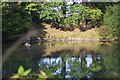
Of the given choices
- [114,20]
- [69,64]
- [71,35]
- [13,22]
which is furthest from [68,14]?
[69,64]

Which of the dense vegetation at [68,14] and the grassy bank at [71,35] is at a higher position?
the dense vegetation at [68,14]

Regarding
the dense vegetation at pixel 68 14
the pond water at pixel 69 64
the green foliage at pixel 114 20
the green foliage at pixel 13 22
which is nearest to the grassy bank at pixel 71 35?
the dense vegetation at pixel 68 14

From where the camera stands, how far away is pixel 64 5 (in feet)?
56.0

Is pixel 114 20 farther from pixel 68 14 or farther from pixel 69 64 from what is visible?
pixel 69 64

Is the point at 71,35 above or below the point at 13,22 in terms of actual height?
below

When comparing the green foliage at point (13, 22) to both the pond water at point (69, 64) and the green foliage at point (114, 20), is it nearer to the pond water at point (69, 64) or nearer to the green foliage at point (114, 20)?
the green foliage at point (114, 20)

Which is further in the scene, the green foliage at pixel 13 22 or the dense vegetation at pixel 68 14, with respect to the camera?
the dense vegetation at pixel 68 14

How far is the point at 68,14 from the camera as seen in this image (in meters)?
17.2

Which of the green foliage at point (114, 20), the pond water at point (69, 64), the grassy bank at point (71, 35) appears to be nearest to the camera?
the pond water at point (69, 64)

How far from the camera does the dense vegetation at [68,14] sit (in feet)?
49.8

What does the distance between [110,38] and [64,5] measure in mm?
3580

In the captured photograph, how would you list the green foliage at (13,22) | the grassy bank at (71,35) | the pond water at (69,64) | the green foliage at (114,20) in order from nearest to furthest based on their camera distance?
the pond water at (69,64) < the green foliage at (13,22) < the green foliage at (114,20) < the grassy bank at (71,35)

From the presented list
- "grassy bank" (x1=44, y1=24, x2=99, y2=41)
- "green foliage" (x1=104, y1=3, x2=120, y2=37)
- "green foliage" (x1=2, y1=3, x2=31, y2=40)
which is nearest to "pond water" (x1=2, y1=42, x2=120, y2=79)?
"green foliage" (x1=2, y1=3, x2=31, y2=40)

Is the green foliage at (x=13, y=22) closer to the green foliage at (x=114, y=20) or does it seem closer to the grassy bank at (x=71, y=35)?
the grassy bank at (x=71, y=35)
